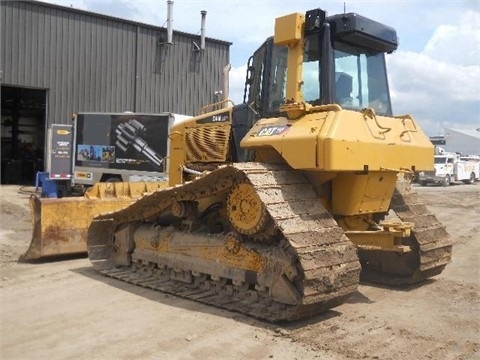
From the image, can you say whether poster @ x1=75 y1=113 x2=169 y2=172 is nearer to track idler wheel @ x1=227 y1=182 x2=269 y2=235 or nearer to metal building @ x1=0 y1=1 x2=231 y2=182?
metal building @ x1=0 y1=1 x2=231 y2=182

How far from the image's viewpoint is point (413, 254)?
637cm

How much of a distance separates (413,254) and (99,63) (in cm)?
1812

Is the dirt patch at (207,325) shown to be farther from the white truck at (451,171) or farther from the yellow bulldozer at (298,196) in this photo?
the white truck at (451,171)

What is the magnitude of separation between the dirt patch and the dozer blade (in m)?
0.73

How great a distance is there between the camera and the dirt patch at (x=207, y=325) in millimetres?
4223

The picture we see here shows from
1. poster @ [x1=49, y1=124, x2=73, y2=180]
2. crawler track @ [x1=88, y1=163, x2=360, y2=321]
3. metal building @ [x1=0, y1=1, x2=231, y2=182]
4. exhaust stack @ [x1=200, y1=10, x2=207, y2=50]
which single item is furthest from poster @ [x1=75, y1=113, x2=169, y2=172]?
exhaust stack @ [x1=200, y1=10, x2=207, y2=50]

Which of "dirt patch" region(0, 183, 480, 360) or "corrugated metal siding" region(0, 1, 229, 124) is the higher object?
"corrugated metal siding" region(0, 1, 229, 124)

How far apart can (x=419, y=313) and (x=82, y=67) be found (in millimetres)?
18873

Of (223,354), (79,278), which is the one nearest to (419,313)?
(223,354)

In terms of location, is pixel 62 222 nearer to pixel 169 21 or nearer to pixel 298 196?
pixel 298 196

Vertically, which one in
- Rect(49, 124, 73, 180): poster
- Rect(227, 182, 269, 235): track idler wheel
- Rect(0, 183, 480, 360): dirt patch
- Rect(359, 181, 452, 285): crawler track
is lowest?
Rect(0, 183, 480, 360): dirt patch

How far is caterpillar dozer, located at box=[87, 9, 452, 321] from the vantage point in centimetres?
489

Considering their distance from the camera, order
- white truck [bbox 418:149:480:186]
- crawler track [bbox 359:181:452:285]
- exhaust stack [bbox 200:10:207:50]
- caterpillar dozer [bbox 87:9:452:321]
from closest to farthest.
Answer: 1. caterpillar dozer [bbox 87:9:452:321]
2. crawler track [bbox 359:181:452:285]
3. exhaust stack [bbox 200:10:207:50]
4. white truck [bbox 418:149:480:186]

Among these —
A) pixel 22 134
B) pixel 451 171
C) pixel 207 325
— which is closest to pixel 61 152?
pixel 22 134
